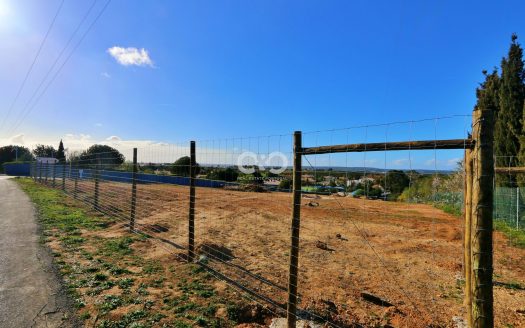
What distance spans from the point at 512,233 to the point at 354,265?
25.3 ft

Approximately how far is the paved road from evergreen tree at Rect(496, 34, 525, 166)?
1724cm

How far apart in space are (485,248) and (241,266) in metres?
4.12

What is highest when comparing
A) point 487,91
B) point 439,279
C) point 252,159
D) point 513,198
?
point 487,91

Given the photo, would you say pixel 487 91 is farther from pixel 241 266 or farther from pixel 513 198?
pixel 241 266

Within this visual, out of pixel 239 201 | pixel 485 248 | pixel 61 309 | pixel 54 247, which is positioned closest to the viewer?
pixel 485 248

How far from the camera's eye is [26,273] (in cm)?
478

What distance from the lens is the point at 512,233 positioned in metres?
10.2

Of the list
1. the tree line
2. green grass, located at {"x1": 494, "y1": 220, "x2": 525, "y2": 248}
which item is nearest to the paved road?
green grass, located at {"x1": 494, "y1": 220, "x2": 525, "y2": 248}

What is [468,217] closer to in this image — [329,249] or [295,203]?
[295,203]

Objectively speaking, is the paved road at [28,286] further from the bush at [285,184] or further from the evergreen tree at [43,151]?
Result: the evergreen tree at [43,151]

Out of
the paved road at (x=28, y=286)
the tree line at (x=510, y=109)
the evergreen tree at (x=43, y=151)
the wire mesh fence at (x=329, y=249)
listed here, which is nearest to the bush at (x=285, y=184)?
the wire mesh fence at (x=329, y=249)

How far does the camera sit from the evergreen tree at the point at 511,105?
14055 mm

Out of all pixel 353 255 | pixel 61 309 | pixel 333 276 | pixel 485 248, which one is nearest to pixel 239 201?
pixel 353 255

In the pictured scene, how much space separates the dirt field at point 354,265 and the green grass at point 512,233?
300 mm
